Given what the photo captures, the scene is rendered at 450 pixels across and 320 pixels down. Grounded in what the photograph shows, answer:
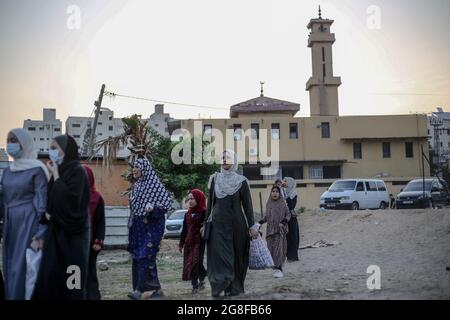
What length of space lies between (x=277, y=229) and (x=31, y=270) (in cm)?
504

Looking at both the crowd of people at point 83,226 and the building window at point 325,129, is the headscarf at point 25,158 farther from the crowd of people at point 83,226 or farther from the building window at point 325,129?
the building window at point 325,129

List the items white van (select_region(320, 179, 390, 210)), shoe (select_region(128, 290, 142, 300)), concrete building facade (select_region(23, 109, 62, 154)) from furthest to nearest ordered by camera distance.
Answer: concrete building facade (select_region(23, 109, 62, 154))
white van (select_region(320, 179, 390, 210))
shoe (select_region(128, 290, 142, 300))

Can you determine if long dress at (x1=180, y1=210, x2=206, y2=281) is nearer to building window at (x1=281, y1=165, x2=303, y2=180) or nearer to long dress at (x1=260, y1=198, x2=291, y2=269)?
long dress at (x1=260, y1=198, x2=291, y2=269)

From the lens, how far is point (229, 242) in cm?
662

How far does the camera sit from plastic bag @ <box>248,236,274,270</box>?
7.17 metres

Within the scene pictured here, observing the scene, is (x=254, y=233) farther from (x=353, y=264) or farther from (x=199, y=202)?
(x=353, y=264)

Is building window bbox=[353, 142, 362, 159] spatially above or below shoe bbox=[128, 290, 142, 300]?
above

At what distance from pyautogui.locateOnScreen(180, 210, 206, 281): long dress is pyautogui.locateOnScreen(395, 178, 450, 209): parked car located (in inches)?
647

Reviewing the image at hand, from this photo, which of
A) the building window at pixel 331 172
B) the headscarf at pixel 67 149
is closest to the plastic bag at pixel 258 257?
the headscarf at pixel 67 149

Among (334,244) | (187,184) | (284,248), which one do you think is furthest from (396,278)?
(187,184)

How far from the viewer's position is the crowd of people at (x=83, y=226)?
15.5ft

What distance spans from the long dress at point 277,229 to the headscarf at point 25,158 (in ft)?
14.9

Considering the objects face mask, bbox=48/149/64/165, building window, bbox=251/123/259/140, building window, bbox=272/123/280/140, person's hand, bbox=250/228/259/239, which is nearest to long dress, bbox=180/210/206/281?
person's hand, bbox=250/228/259/239

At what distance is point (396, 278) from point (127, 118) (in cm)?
809
